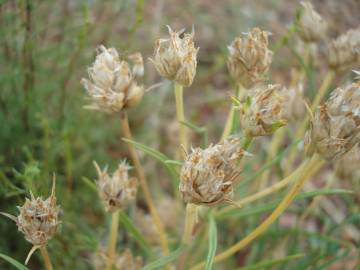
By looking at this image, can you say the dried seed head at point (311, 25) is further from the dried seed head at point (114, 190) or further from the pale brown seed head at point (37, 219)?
the pale brown seed head at point (37, 219)

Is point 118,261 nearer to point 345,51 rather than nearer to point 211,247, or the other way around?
point 211,247

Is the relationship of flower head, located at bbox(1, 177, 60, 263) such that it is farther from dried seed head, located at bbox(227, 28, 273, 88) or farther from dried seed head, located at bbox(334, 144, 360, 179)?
dried seed head, located at bbox(334, 144, 360, 179)

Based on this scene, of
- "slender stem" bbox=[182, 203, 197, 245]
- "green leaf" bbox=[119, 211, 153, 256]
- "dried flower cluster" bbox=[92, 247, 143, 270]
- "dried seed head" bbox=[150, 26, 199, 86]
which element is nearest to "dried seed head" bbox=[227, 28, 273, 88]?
"dried seed head" bbox=[150, 26, 199, 86]

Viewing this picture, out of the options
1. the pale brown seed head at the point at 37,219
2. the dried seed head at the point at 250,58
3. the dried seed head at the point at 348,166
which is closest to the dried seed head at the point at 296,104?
the dried seed head at the point at 348,166

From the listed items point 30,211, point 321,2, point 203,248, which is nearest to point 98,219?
point 203,248

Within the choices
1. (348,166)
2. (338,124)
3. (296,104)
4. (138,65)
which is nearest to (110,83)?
(138,65)

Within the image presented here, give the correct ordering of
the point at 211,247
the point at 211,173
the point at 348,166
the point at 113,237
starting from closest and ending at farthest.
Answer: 1. the point at 211,173
2. the point at 211,247
3. the point at 113,237
4. the point at 348,166

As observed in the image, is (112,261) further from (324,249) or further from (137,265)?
(324,249)

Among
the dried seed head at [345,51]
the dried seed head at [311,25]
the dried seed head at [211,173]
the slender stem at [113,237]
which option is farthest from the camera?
the dried seed head at [311,25]
